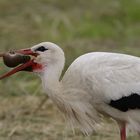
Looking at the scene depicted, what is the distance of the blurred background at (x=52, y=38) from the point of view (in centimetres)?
956

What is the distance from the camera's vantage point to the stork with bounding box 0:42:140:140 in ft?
24.2

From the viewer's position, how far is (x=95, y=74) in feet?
24.2

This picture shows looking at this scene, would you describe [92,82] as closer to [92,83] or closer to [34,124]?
[92,83]

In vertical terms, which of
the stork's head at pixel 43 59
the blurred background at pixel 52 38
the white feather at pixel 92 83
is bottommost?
the blurred background at pixel 52 38

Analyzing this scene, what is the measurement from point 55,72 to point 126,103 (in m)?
0.73

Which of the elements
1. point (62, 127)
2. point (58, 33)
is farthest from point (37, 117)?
point (58, 33)

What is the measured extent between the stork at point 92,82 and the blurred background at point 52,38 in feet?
5.38

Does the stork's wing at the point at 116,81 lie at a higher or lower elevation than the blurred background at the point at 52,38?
higher

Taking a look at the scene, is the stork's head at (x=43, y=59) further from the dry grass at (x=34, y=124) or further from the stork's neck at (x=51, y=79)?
the dry grass at (x=34, y=124)

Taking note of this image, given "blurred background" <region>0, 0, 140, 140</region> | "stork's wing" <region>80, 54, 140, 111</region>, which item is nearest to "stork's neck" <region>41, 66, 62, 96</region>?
"stork's wing" <region>80, 54, 140, 111</region>

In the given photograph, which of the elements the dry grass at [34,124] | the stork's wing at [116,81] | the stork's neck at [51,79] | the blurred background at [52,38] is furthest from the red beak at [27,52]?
the blurred background at [52,38]

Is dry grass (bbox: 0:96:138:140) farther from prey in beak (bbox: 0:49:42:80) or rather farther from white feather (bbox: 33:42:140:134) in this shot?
prey in beak (bbox: 0:49:42:80)

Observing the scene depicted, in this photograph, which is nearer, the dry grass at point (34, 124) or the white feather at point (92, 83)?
the white feather at point (92, 83)

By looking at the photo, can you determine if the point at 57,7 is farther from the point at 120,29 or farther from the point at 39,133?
the point at 39,133
